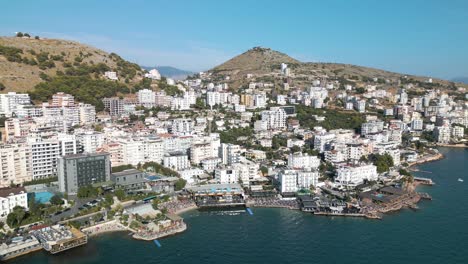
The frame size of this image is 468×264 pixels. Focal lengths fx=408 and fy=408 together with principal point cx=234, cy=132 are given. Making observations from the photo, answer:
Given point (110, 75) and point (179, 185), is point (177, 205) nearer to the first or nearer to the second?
point (179, 185)

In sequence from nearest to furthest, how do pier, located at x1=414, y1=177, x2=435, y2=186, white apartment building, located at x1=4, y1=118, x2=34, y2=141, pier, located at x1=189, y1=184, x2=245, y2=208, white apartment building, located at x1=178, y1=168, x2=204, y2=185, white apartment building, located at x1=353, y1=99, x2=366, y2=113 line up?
pier, located at x1=189, y1=184, x2=245, y2=208 < white apartment building, located at x1=178, y1=168, x2=204, y2=185 < pier, located at x1=414, y1=177, x2=435, y2=186 < white apartment building, located at x1=4, y1=118, x2=34, y2=141 < white apartment building, located at x1=353, y1=99, x2=366, y2=113

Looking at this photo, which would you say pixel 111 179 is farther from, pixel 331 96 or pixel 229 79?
pixel 229 79

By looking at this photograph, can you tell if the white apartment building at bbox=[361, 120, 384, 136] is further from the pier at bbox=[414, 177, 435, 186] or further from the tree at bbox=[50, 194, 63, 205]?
the tree at bbox=[50, 194, 63, 205]

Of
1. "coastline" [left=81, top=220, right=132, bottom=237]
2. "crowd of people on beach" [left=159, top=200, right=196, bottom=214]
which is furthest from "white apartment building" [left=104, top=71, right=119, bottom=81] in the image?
"coastline" [left=81, top=220, right=132, bottom=237]

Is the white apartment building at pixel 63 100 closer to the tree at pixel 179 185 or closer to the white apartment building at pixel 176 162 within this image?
the white apartment building at pixel 176 162

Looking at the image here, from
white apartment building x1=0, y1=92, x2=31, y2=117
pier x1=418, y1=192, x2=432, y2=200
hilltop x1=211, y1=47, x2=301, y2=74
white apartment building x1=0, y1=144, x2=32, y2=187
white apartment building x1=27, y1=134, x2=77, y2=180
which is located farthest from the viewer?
hilltop x1=211, y1=47, x2=301, y2=74

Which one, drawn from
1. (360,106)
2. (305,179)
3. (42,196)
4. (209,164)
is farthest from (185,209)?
(360,106)

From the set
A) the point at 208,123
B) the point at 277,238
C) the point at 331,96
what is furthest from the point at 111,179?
the point at 331,96

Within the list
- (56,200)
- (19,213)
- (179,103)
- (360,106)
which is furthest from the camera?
(360,106)
